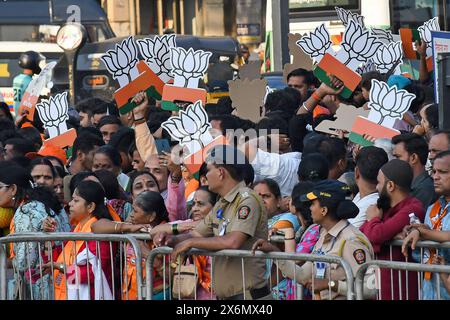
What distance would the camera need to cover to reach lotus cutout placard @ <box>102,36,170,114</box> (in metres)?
11.1

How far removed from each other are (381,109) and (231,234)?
255cm

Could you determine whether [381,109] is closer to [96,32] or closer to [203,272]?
[203,272]

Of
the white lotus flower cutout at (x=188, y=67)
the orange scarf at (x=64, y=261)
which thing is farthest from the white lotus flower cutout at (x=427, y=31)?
the orange scarf at (x=64, y=261)

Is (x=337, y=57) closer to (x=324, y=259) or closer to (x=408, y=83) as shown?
(x=408, y=83)

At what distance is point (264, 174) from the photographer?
9.31 m

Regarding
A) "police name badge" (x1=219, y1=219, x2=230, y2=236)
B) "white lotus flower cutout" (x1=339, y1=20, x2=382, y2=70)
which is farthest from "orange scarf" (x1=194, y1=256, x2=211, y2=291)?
"white lotus flower cutout" (x1=339, y1=20, x2=382, y2=70)

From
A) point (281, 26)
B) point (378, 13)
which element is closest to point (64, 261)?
point (281, 26)

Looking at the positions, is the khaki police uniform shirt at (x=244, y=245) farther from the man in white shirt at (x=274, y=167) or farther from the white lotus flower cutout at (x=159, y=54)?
the white lotus flower cutout at (x=159, y=54)

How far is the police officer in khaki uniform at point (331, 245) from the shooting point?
6.85 metres

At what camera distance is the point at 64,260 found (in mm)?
7969

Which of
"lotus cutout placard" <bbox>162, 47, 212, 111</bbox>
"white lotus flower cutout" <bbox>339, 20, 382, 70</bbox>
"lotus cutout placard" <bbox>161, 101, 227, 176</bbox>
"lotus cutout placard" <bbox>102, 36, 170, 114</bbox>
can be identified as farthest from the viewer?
"lotus cutout placard" <bbox>102, 36, 170, 114</bbox>

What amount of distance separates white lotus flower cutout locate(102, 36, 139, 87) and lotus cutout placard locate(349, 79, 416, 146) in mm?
2586

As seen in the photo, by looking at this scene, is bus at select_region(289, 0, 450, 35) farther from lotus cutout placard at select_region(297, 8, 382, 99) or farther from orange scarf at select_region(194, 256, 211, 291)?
orange scarf at select_region(194, 256, 211, 291)

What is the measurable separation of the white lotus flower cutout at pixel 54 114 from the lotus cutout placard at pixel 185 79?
1114 millimetres
